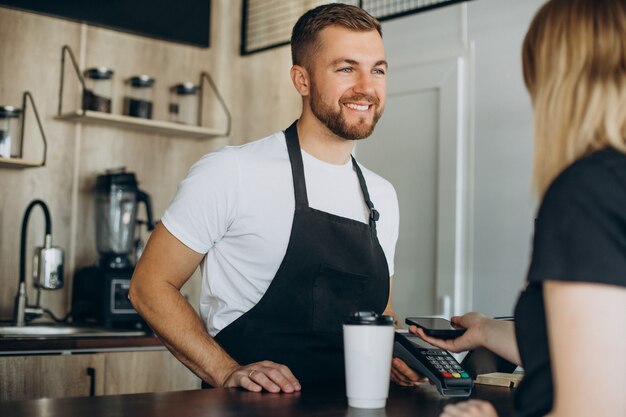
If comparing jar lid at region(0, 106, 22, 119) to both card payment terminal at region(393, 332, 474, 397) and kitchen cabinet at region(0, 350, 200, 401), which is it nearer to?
kitchen cabinet at region(0, 350, 200, 401)

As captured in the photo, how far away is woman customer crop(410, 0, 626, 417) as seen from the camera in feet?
2.50

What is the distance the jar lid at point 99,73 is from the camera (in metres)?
3.34

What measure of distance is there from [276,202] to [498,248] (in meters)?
1.50

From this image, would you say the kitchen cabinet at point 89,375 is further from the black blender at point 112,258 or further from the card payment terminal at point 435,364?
the card payment terminal at point 435,364

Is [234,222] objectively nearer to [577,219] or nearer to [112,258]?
[577,219]

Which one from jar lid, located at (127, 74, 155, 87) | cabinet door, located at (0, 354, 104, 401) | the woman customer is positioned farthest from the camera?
jar lid, located at (127, 74, 155, 87)

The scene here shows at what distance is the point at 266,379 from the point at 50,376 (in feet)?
5.11

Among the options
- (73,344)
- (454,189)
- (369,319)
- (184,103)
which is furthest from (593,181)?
(184,103)

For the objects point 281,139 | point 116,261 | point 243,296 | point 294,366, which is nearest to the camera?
point 294,366

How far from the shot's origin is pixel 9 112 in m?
3.13

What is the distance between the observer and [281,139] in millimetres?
1915

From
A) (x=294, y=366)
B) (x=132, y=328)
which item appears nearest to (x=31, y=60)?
(x=132, y=328)

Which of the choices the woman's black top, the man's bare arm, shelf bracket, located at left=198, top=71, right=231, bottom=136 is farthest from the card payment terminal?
shelf bracket, located at left=198, top=71, right=231, bottom=136

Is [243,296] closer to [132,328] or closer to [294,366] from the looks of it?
[294,366]
